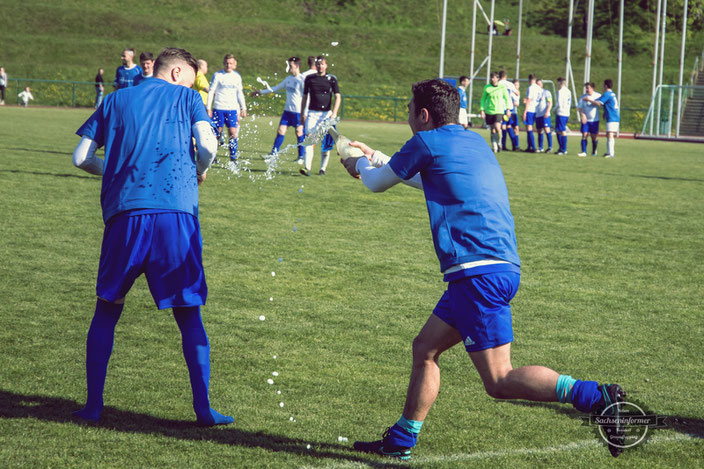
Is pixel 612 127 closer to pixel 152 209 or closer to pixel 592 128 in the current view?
pixel 592 128

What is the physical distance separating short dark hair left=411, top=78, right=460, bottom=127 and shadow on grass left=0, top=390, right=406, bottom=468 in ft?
5.35

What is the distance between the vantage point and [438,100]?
3.88m

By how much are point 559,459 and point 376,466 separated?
2.92 ft

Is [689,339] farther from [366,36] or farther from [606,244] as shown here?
[366,36]

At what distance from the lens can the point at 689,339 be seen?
6188mm

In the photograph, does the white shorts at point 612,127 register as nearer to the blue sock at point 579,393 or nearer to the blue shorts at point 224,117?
the blue shorts at point 224,117

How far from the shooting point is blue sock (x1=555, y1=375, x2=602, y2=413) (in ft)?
11.5

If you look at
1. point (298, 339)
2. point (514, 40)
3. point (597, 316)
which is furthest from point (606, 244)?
point (514, 40)

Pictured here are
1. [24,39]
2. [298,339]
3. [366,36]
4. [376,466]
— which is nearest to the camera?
[376,466]

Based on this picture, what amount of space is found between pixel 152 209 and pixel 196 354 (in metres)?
0.76

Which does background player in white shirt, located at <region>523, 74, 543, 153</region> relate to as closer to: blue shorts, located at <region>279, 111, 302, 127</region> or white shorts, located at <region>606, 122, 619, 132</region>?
white shorts, located at <region>606, 122, 619, 132</region>

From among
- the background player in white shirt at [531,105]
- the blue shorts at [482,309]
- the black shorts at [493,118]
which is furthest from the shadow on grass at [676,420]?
the background player in white shirt at [531,105]

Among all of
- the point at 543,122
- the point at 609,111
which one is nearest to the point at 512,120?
the point at 543,122

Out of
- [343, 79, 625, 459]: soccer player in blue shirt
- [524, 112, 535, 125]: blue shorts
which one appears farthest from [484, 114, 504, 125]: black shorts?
[343, 79, 625, 459]: soccer player in blue shirt
